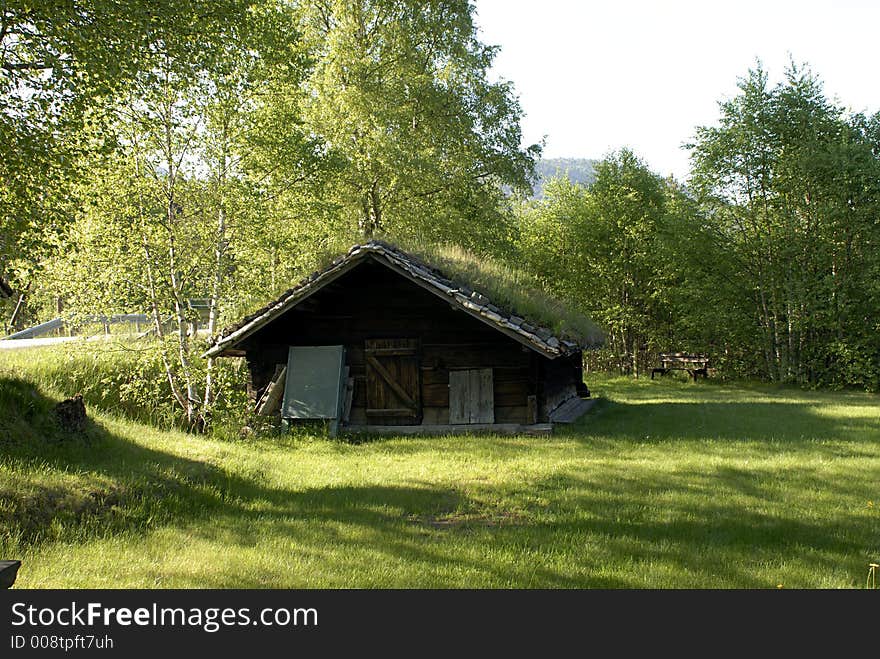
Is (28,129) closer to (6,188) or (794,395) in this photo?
(6,188)

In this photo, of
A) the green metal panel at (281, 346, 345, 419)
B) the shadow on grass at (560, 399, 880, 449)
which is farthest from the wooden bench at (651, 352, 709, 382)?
the green metal panel at (281, 346, 345, 419)

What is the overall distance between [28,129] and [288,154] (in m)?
7.09

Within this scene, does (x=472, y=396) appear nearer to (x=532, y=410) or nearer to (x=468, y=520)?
(x=532, y=410)

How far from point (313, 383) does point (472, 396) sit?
3.39 m

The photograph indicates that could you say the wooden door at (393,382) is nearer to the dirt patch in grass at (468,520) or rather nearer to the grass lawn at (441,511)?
the grass lawn at (441,511)

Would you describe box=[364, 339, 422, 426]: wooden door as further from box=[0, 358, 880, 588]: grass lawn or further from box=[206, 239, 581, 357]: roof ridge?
box=[206, 239, 581, 357]: roof ridge

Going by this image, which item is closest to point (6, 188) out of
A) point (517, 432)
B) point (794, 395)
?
point (517, 432)

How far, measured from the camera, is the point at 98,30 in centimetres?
945

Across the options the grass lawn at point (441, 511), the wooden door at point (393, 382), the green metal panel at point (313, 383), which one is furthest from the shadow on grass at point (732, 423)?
the green metal panel at point (313, 383)

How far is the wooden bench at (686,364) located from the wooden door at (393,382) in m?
18.9

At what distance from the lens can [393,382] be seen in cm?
1508

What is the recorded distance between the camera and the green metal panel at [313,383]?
14.6 meters

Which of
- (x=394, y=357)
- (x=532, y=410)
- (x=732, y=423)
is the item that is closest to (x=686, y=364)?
(x=732, y=423)

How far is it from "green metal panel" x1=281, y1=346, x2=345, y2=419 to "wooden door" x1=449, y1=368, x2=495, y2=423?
240 centimetres
